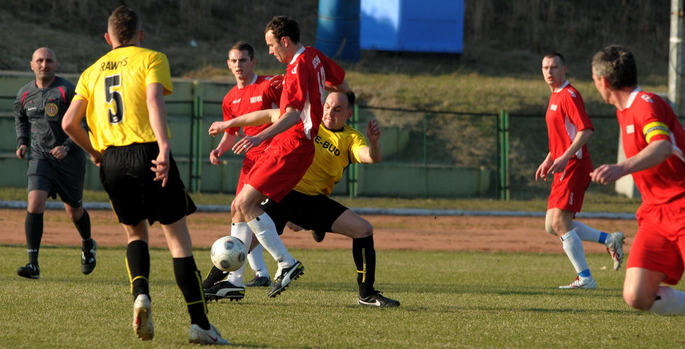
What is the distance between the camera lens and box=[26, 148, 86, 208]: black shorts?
10.1 meters

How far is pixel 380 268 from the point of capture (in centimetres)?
1219

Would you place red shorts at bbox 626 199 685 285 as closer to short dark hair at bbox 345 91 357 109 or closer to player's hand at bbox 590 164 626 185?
player's hand at bbox 590 164 626 185

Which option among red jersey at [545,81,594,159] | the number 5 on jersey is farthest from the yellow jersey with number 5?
red jersey at [545,81,594,159]

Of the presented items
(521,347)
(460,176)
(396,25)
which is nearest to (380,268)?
(521,347)

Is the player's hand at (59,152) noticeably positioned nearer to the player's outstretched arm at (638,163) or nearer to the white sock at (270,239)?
the white sock at (270,239)

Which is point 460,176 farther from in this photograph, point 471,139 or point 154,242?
point 154,242

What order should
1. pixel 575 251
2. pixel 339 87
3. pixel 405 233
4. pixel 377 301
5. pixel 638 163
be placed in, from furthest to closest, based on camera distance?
pixel 405 233
pixel 575 251
pixel 339 87
pixel 377 301
pixel 638 163

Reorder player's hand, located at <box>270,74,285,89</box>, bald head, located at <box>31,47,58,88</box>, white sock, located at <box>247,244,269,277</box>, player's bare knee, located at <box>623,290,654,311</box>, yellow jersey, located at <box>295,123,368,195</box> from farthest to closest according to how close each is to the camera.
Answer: bald head, located at <box>31,47,58,88</box>, white sock, located at <box>247,244,269,277</box>, player's hand, located at <box>270,74,285,89</box>, yellow jersey, located at <box>295,123,368,195</box>, player's bare knee, located at <box>623,290,654,311</box>

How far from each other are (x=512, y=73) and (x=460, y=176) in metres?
8.23

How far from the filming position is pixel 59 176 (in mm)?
10141

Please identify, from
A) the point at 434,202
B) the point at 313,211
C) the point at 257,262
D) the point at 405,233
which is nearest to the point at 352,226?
the point at 313,211

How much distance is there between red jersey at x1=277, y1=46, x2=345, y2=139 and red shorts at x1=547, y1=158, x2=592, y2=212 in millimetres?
3307

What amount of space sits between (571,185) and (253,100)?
338 centimetres

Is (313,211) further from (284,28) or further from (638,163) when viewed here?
(638,163)
